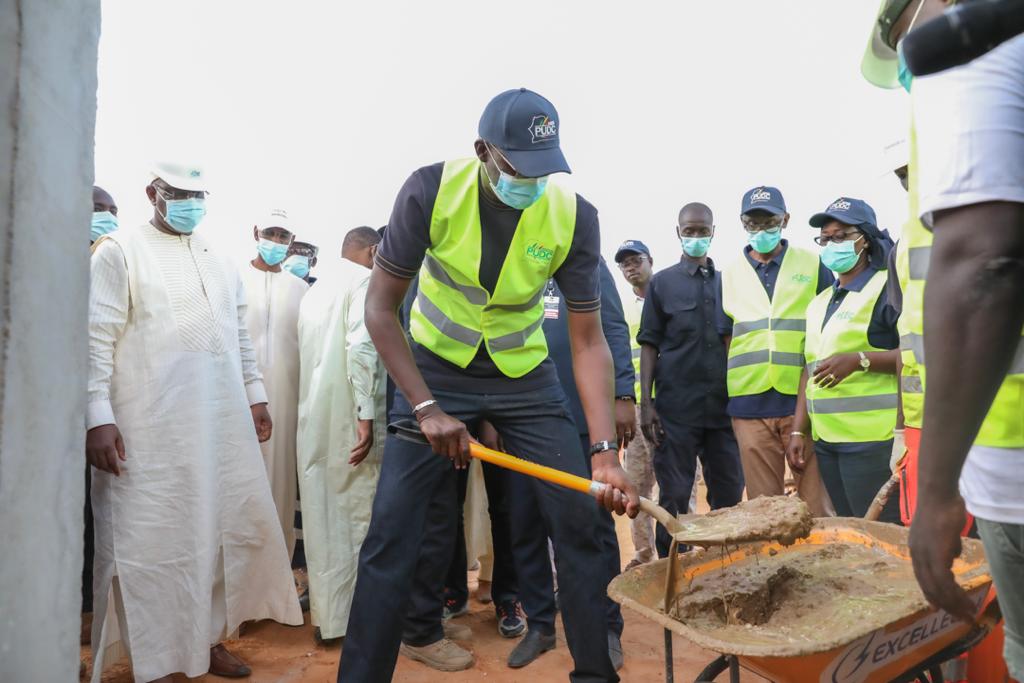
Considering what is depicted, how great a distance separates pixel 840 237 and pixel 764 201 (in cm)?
100

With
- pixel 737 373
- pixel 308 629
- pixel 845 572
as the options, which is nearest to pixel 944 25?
pixel 845 572

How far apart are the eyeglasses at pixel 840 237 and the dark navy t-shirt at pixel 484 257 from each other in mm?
1648

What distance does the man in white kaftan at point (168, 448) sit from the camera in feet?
10.6

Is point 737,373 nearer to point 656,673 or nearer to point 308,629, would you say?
point 656,673

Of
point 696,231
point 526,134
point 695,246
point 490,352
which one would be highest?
point 526,134

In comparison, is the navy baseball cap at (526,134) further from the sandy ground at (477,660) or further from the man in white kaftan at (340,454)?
the sandy ground at (477,660)

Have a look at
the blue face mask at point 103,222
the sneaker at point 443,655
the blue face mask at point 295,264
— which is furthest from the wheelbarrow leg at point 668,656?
the blue face mask at point 295,264

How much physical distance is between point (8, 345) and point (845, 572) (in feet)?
8.03

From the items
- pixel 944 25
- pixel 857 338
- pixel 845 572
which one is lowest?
pixel 845 572

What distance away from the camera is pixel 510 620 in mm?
4363

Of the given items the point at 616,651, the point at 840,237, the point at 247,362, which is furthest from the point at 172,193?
the point at 840,237

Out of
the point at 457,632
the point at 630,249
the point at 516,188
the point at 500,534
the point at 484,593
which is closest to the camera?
the point at 516,188

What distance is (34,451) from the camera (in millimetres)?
1237

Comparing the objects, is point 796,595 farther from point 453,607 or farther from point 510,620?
point 453,607
